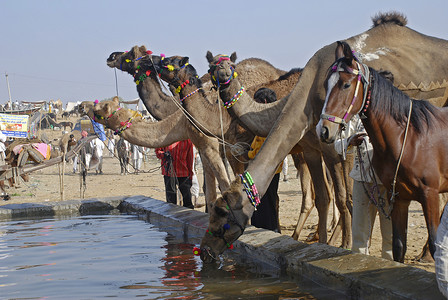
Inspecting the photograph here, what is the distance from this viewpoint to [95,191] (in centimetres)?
2012

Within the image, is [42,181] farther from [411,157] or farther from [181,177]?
[411,157]

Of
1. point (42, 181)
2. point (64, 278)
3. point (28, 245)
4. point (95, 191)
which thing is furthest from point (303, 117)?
point (42, 181)

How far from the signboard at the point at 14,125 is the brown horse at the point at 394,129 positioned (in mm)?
23078

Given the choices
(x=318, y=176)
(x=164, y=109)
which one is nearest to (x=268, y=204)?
(x=318, y=176)

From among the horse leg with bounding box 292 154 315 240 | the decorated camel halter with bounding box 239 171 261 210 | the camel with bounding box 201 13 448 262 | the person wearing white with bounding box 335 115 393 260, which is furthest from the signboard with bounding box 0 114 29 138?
the person wearing white with bounding box 335 115 393 260

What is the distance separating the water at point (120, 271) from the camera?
17.4 feet

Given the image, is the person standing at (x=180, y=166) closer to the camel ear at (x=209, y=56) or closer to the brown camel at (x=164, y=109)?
the brown camel at (x=164, y=109)

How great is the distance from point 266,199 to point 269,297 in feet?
9.50

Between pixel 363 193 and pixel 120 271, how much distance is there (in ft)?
8.44

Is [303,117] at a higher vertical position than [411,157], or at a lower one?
higher

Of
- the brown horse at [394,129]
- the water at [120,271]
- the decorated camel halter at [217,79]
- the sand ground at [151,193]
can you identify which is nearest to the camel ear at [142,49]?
the sand ground at [151,193]

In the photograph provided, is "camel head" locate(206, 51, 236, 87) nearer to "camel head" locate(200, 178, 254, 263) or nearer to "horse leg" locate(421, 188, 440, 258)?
"camel head" locate(200, 178, 254, 263)

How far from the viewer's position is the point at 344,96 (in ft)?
15.7

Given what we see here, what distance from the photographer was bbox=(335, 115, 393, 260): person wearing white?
5.30 meters
